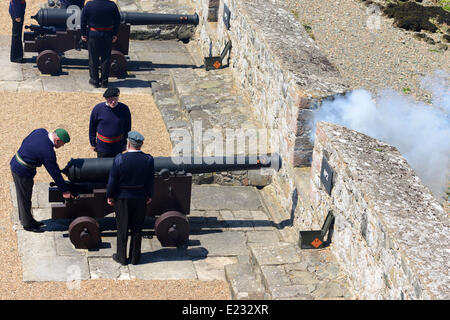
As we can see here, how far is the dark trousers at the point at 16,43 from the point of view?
1255 centimetres

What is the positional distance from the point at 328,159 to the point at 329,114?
3.88ft

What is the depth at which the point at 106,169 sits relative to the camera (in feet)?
26.0

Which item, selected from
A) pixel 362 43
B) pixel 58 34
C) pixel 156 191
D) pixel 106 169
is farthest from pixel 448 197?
pixel 58 34

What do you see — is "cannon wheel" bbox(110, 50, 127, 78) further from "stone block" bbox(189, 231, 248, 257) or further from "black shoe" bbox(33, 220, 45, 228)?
"stone block" bbox(189, 231, 248, 257)

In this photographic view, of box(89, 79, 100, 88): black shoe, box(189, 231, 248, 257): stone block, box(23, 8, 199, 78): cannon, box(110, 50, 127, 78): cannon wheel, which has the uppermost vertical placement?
box(23, 8, 199, 78): cannon

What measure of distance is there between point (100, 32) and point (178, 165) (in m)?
4.26

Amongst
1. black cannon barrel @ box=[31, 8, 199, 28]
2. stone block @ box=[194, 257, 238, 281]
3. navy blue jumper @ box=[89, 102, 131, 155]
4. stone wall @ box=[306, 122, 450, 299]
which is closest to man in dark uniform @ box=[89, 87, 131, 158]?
navy blue jumper @ box=[89, 102, 131, 155]

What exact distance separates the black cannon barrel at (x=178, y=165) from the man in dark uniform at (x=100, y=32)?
398 centimetres

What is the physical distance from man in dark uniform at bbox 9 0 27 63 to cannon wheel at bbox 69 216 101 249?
5.69 m

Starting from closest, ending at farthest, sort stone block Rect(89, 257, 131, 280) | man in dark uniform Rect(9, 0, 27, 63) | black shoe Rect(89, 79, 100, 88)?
stone block Rect(89, 257, 131, 280), black shoe Rect(89, 79, 100, 88), man in dark uniform Rect(9, 0, 27, 63)

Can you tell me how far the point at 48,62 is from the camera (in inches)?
489

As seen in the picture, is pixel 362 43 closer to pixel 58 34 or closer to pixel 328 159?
pixel 58 34

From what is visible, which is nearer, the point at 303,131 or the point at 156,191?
the point at 156,191

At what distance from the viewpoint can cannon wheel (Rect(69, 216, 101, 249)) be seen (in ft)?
25.7
